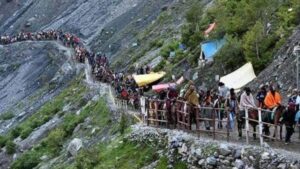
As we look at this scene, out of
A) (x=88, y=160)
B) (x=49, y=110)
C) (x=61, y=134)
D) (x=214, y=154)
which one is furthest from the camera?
(x=49, y=110)

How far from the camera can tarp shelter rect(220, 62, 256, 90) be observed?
3425cm

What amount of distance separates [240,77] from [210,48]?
894cm

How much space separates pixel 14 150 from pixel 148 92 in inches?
368

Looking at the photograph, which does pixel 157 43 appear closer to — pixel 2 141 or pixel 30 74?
pixel 2 141

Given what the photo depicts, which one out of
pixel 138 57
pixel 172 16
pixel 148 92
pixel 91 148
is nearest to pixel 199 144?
pixel 91 148

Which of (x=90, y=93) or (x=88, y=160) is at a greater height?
(x=90, y=93)

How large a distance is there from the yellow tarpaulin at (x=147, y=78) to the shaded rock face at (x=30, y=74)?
13426 millimetres

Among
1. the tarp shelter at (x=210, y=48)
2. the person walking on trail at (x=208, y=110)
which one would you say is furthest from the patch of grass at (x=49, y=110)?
the person walking on trail at (x=208, y=110)

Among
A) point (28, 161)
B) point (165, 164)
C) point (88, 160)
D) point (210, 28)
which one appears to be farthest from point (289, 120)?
point (210, 28)

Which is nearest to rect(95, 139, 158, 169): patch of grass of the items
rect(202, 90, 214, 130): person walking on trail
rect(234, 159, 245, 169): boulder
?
rect(202, 90, 214, 130): person walking on trail

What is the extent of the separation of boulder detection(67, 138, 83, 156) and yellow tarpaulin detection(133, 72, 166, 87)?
40.7 ft

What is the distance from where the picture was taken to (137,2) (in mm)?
84188

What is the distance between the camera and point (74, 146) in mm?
33250

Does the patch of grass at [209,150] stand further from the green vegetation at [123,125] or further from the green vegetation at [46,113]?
the green vegetation at [46,113]
